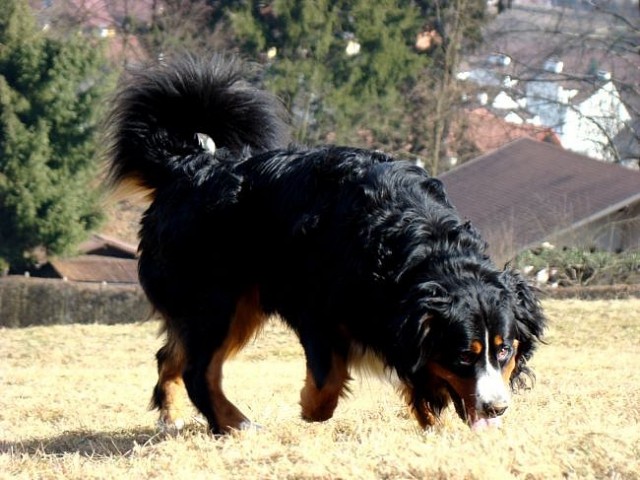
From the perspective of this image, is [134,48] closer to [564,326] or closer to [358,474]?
[564,326]

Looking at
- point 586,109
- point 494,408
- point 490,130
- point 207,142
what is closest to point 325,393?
point 494,408

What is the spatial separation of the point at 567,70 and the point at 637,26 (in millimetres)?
3457

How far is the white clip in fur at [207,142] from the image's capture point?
274 inches

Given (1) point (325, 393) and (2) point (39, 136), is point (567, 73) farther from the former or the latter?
(1) point (325, 393)

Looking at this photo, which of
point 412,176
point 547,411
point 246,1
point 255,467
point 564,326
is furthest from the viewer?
point 246,1

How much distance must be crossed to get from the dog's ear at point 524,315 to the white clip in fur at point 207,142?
6.90 feet

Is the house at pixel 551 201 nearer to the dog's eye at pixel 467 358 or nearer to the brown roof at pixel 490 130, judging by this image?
the brown roof at pixel 490 130

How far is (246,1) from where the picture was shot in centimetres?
3828

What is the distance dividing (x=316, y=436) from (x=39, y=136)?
26745 mm

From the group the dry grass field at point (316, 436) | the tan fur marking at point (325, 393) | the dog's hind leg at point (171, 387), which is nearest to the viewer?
the dry grass field at point (316, 436)

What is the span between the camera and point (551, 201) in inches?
1152

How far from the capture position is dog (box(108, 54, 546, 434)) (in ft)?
17.8

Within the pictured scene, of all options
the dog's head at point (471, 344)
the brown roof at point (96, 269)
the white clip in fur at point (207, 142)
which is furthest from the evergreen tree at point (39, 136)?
the dog's head at point (471, 344)

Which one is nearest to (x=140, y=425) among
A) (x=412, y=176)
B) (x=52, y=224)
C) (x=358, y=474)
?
(x=412, y=176)
